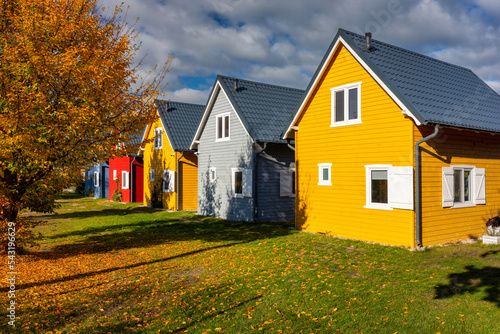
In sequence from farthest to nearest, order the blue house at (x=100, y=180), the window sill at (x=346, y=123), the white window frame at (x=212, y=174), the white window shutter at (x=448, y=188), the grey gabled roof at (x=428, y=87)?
1. the blue house at (x=100, y=180)
2. the white window frame at (x=212, y=174)
3. the window sill at (x=346, y=123)
4. the white window shutter at (x=448, y=188)
5. the grey gabled roof at (x=428, y=87)

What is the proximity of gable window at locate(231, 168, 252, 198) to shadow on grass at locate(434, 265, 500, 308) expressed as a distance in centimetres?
1131

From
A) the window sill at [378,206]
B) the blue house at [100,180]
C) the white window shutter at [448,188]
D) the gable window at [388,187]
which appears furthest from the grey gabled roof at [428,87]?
the blue house at [100,180]

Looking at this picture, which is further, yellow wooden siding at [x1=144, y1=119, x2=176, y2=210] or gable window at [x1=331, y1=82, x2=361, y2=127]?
yellow wooden siding at [x1=144, y1=119, x2=176, y2=210]

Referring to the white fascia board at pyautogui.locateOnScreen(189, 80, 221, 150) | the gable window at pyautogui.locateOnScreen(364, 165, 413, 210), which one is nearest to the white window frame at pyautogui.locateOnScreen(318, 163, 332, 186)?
the gable window at pyautogui.locateOnScreen(364, 165, 413, 210)

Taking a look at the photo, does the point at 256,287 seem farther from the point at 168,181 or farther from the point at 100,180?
the point at 100,180

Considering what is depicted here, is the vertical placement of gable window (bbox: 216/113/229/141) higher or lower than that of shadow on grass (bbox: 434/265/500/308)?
higher

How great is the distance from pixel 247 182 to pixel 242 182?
470 mm

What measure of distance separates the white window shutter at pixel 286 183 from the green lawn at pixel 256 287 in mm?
5700

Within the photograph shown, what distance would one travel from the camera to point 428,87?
1355cm

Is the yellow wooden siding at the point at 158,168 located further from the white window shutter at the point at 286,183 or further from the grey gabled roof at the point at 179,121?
the white window shutter at the point at 286,183

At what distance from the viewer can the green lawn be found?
6.40m

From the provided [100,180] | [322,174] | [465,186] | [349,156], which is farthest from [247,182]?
[100,180]

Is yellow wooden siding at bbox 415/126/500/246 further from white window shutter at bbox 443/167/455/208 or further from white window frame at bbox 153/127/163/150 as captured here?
white window frame at bbox 153/127/163/150

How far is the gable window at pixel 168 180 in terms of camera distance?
25281 millimetres
